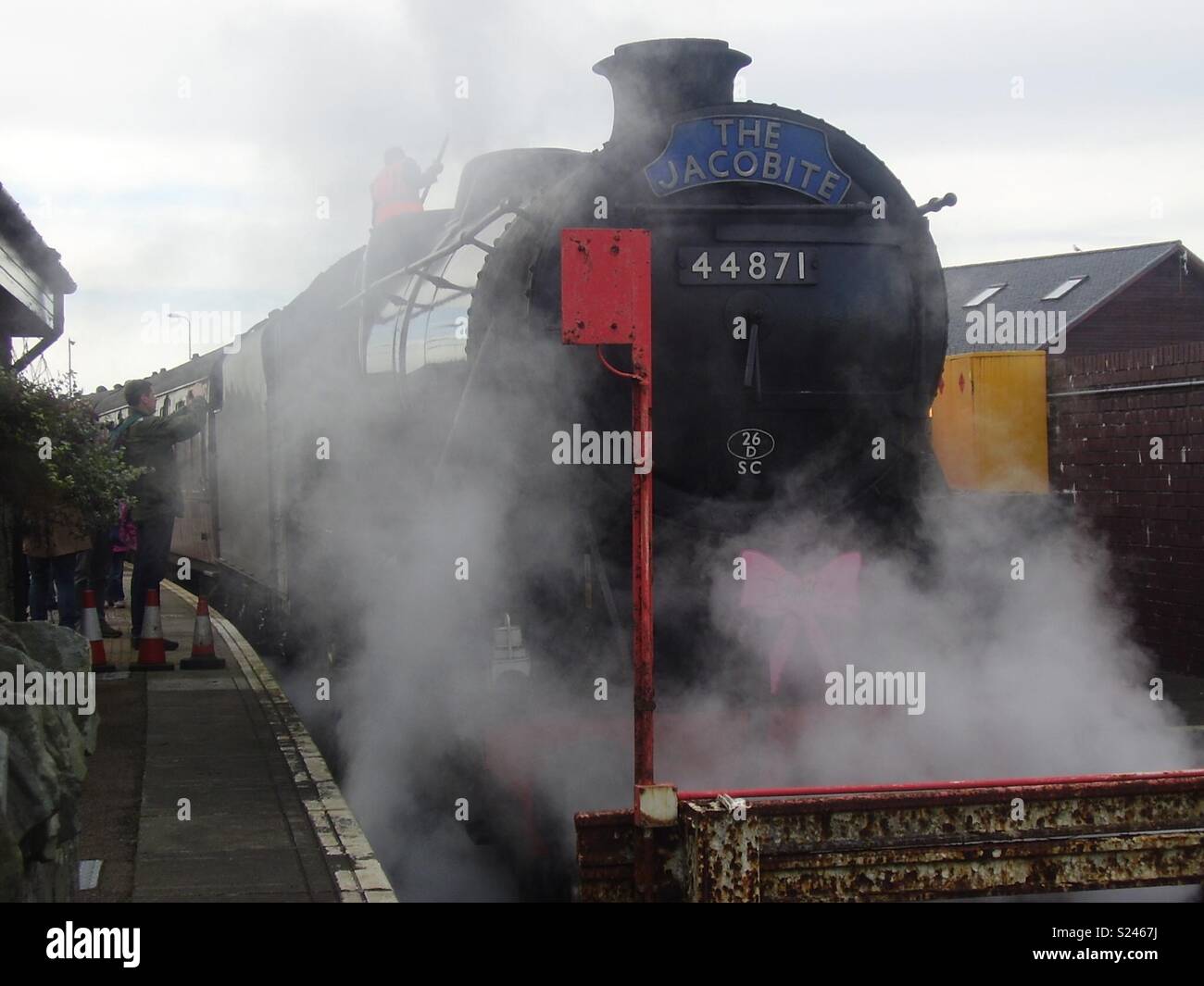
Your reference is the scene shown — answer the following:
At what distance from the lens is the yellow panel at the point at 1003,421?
9.79 metres

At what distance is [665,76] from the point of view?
4762mm

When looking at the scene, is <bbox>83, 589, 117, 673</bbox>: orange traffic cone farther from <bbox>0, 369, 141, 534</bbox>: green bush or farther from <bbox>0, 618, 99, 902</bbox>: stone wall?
<bbox>0, 618, 99, 902</bbox>: stone wall

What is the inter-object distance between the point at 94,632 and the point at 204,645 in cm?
79

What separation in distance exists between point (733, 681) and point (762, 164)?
5.71ft

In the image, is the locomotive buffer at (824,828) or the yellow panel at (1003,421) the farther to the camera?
the yellow panel at (1003,421)

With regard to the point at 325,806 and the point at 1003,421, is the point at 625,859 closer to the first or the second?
the point at 325,806

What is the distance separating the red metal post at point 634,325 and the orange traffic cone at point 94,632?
488 cm

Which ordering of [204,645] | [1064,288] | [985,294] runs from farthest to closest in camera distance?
[985,294], [1064,288], [204,645]

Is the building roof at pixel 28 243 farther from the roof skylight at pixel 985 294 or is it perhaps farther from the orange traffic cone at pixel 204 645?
the roof skylight at pixel 985 294

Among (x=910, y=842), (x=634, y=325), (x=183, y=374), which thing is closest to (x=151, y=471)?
(x=634, y=325)

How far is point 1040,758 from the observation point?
457cm

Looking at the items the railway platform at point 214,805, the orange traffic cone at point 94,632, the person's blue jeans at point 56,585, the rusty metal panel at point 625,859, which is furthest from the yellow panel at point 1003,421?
the rusty metal panel at point 625,859
